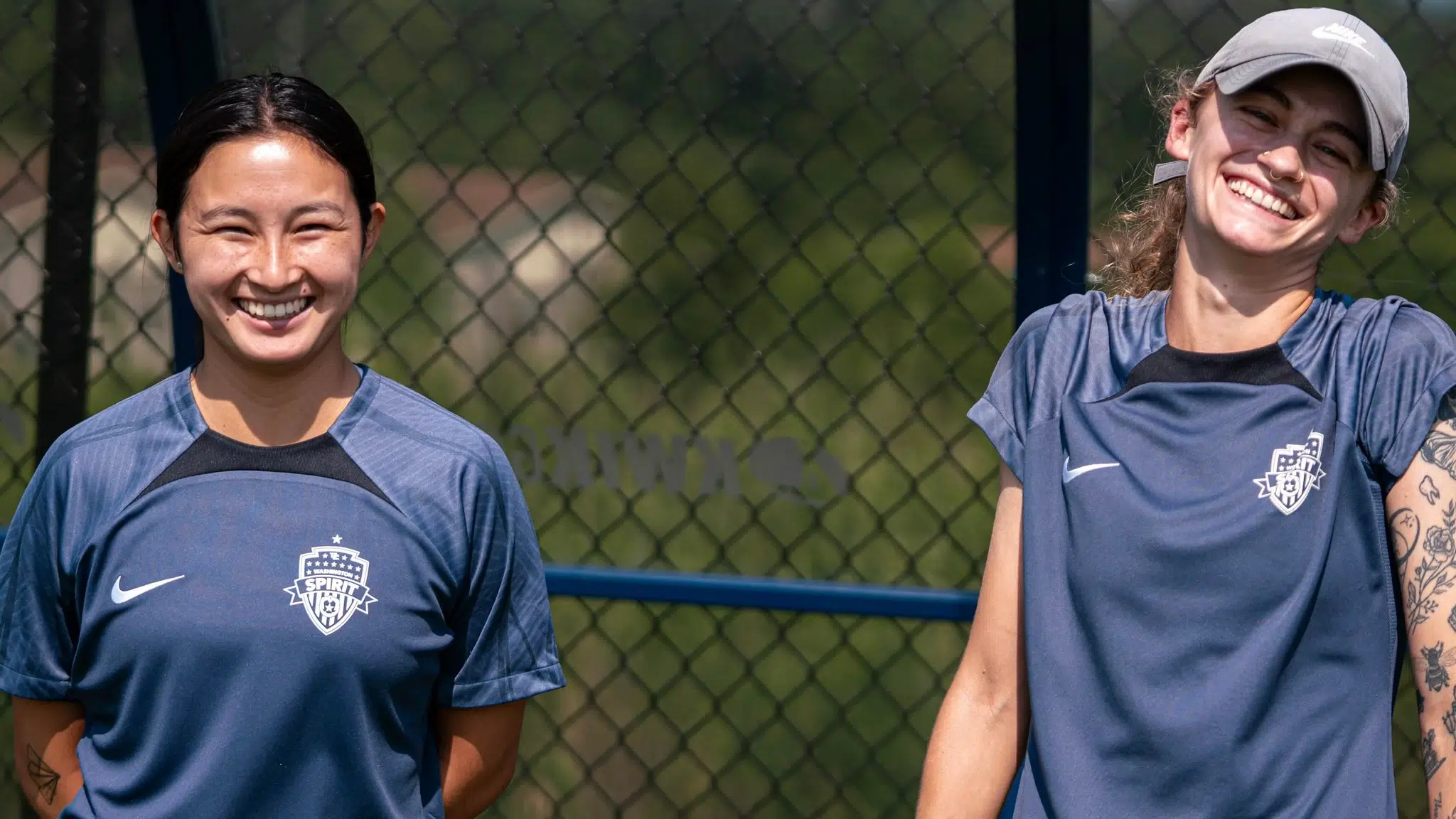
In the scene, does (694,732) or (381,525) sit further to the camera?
(694,732)

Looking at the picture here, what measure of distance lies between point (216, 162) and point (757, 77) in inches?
65.8

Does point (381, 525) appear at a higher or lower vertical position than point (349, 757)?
higher

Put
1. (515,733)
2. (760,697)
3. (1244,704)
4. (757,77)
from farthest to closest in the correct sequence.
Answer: (760,697) < (757,77) < (515,733) < (1244,704)

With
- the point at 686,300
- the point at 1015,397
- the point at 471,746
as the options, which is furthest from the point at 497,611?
the point at 686,300

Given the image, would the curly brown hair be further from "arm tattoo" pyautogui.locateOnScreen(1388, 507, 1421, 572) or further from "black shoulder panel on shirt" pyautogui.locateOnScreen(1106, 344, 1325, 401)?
"arm tattoo" pyautogui.locateOnScreen(1388, 507, 1421, 572)

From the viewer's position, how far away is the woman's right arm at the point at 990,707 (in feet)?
6.13

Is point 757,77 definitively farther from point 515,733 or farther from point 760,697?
point 515,733

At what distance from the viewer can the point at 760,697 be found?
3494 mm

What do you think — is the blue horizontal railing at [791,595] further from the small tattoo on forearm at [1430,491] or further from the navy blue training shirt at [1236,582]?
the small tattoo on forearm at [1430,491]

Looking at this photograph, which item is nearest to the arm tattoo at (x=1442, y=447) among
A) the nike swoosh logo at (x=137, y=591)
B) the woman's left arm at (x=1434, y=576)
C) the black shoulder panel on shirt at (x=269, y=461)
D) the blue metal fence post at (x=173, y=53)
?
the woman's left arm at (x=1434, y=576)

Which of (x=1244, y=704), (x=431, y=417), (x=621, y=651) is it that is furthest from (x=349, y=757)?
(x=621, y=651)

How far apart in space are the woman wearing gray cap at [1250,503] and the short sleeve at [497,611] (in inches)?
22.8

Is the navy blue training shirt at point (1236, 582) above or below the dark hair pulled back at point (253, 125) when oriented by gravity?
below

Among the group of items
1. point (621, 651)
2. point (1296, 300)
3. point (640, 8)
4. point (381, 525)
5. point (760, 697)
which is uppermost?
point (640, 8)
